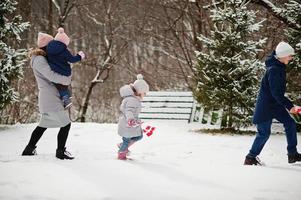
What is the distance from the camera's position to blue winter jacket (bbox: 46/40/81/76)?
5625 mm

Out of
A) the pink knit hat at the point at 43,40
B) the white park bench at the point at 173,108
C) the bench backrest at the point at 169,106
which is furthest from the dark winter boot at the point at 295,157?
the bench backrest at the point at 169,106

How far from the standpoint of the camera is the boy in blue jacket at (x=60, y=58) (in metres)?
5.63

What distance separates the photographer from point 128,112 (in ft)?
18.9

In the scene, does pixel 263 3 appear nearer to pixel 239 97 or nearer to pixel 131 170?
pixel 239 97

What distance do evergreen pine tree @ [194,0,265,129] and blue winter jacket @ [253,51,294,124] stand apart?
10.9 ft

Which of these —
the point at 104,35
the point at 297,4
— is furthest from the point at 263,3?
the point at 104,35

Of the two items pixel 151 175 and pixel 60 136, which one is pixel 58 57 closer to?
pixel 60 136

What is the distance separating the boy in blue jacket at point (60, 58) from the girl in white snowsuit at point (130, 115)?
2.64ft

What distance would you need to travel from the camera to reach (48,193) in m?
3.78

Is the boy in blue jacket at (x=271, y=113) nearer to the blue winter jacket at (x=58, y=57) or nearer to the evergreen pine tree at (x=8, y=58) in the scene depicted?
the blue winter jacket at (x=58, y=57)

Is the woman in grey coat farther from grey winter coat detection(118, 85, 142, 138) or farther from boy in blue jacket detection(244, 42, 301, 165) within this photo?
boy in blue jacket detection(244, 42, 301, 165)

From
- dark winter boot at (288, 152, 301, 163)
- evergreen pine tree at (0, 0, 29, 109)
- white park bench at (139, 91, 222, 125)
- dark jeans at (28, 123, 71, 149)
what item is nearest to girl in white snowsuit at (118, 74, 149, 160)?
dark jeans at (28, 123, 71, 149)

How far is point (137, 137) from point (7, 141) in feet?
10.6

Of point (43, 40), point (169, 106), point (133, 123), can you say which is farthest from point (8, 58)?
point (133, 123)
